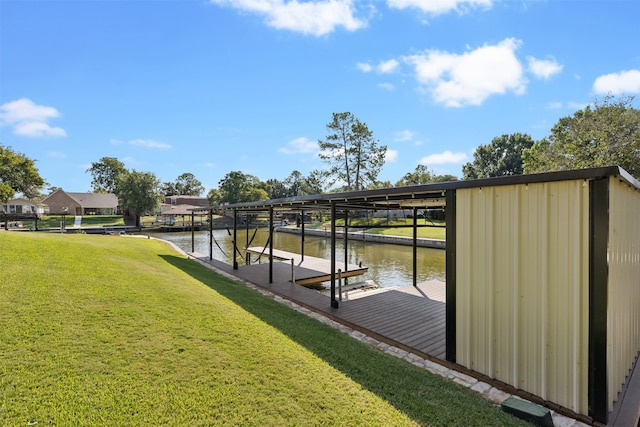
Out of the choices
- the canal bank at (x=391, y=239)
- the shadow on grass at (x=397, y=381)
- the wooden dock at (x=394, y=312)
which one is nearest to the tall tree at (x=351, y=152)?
the canal bank at (x=391, y=239)

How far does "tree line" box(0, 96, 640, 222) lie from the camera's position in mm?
19219

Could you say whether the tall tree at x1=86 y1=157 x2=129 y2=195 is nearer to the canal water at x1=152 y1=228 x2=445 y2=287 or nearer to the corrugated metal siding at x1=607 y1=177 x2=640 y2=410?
the canal water at x1=152 y1=228 x2=445 y2=287

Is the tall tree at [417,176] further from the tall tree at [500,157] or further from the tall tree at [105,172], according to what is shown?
the tall tree at [105,172]

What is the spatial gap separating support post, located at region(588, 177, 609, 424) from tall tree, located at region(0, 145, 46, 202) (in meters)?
46.3

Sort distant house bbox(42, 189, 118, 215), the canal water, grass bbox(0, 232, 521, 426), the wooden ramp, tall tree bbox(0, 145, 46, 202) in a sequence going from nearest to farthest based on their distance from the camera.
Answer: grass bbox(0, 232, 521, 426)
the wooden ramp
the canal water
tall tree bbox(0, 145, 46, 202)
distant house bbox(42, 189, 118, 215)

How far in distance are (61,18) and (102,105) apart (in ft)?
30.6

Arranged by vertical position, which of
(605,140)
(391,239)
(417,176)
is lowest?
(391,239)

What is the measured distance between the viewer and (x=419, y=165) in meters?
49.6

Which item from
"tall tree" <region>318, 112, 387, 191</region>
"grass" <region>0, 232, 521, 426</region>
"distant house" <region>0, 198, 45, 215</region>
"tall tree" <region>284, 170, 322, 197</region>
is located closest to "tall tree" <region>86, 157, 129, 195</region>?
"distant house" <region>0, 198, 45, 215</region>

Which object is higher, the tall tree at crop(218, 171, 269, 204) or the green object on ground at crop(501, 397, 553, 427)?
the tall tree at crop(218, 171, 269, 204)

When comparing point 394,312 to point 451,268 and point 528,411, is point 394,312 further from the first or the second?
point 528,411

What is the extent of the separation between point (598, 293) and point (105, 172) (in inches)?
3330

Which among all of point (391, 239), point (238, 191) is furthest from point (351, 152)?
point (238, 191)

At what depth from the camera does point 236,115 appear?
19.0 metres
